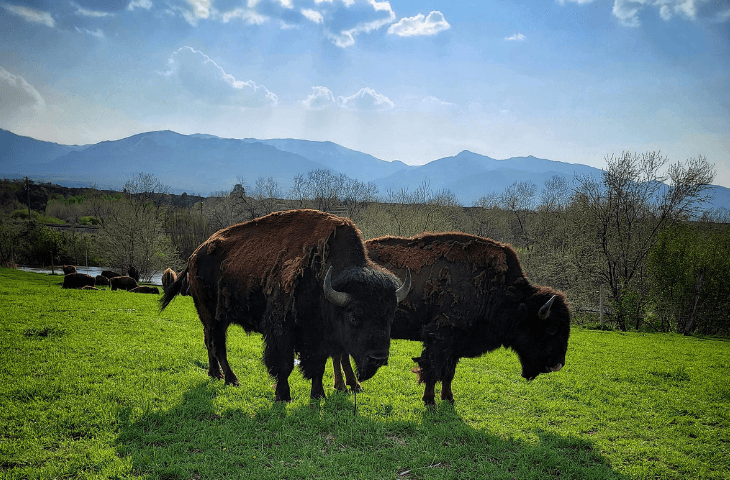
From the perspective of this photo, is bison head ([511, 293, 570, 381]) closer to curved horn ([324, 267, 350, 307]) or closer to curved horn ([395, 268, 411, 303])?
curved horn ([395, 268, 411, 303])

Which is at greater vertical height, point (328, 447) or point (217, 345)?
point (217, 345)

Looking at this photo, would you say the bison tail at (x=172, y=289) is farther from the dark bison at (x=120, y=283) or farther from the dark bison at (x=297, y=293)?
the dark bison at (x=120, y=283)

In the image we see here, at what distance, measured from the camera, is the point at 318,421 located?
556cm

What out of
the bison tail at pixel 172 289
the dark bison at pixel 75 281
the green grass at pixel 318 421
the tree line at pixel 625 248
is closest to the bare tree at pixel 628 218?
the tree line at pixel 625 248

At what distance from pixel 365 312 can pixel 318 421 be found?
5.73 feet

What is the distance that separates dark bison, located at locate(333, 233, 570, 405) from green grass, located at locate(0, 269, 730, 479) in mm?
775

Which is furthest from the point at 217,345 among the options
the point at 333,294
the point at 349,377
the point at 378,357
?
the point at 378,357

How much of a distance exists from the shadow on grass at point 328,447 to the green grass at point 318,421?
19 mm

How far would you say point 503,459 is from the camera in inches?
196

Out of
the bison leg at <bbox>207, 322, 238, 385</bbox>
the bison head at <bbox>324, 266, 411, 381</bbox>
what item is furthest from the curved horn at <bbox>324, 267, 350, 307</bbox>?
the bison leg at <bbox>207, 322, 238, 385</bbox>

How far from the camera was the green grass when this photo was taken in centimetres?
447

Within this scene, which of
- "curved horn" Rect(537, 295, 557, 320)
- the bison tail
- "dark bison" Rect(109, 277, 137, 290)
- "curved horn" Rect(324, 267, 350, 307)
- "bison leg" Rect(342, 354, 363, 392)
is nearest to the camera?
"curved horn" Rect(324, 267, 350, 307)

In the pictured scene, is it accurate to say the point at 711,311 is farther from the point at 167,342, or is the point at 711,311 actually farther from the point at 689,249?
the point at 167,342

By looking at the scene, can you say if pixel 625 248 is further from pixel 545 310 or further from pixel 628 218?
pixel 545 310
